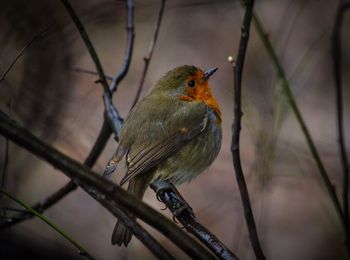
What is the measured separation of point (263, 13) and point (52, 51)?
8.39ft

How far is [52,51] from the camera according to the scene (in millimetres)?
4582

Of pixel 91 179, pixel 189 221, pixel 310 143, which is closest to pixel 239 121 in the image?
pixel 310 143

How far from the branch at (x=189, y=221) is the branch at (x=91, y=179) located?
0.62 meters

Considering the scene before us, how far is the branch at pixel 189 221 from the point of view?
2.02 meters

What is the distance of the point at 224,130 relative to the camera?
17.1 feet

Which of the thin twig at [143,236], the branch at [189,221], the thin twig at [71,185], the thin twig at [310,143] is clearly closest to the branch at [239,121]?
the branch at [189,221]

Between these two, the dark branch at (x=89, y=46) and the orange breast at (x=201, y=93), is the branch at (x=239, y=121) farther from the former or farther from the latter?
the orange breast at (x=201, y=93)

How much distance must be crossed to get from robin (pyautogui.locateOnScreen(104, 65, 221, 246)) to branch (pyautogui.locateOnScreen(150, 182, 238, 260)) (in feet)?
0.23

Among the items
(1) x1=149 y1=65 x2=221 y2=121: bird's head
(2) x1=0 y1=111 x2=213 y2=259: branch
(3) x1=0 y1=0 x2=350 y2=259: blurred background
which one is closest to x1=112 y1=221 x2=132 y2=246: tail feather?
(3) x1=0 y1=0 x2=350 y2=259: blurred background

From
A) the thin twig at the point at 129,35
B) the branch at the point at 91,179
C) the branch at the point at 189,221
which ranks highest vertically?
the thin twig at the point at 129,35

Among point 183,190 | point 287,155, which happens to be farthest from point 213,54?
point 287,155

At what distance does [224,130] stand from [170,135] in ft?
7.04

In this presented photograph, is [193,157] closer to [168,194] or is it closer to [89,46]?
[168,194]

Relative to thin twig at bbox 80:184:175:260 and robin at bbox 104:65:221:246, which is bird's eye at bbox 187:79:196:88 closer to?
robin at bbox 104:65:221:246
